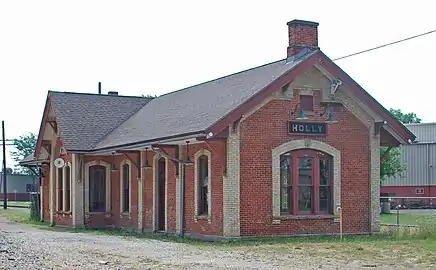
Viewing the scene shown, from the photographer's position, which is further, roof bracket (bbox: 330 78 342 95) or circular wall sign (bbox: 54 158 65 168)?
circular wall sign (bbox: 54 158 65 168)

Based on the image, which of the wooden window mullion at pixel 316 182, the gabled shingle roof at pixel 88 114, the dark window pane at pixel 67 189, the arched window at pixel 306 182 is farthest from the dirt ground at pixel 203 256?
the dark window pane at pixel 67 189

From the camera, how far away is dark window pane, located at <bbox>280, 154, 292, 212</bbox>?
74.4 feet

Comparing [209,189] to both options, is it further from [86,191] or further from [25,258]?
[86,191]

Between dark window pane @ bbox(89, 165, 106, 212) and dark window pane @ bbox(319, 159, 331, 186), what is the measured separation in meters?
11.3

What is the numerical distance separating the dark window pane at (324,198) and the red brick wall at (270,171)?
0.42 metres

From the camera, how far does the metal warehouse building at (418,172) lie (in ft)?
198

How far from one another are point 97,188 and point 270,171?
11576mm

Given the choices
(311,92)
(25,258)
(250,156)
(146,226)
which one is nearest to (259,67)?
(311,92)

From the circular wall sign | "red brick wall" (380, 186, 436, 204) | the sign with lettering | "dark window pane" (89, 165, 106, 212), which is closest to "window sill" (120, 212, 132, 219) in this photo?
"dark window pane" (89, 165, 106, 212)

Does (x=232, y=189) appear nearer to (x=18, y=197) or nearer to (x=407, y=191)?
(x=407, y=191)

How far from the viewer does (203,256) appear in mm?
17297

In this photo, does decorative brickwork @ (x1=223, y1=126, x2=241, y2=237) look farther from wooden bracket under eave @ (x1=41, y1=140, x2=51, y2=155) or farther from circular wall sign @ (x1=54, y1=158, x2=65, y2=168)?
wooden bracket under eave @ (x1=41, y1=140, x2=51, y2=155)

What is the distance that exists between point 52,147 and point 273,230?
1563 centimetres

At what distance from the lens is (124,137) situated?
28.9 meters
